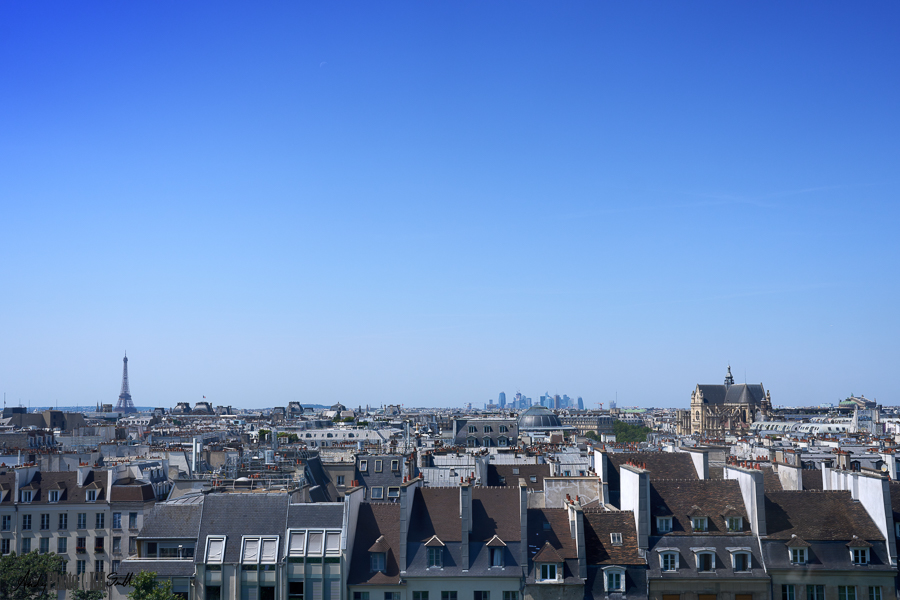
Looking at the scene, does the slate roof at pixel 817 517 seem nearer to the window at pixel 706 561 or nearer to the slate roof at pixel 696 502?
the slate roof at pixel 696 502

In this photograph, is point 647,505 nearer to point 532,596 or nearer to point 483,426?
point 532,596

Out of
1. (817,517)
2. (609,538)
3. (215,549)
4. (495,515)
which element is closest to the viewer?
(215,549)

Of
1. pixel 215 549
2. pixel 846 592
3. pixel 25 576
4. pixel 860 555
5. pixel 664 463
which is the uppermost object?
pixel 664 463

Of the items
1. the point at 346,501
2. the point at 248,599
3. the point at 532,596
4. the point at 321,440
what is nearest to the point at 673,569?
the point at 532,596

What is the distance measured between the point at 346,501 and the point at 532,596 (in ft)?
30.7

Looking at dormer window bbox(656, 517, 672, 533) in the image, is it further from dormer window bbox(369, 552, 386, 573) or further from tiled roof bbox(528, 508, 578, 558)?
dormer window bbox(369, 552, 386, 573)

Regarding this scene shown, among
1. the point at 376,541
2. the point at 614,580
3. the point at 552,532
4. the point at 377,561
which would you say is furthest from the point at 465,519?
the point at 614,580

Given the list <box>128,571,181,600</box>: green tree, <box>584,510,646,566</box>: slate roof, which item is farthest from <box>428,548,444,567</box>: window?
<box>128,571,181,600</box>: green tree

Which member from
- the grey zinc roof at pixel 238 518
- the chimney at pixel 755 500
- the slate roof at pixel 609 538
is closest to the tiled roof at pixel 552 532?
the slate roof at pixel 609 538

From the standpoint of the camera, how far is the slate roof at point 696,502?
40.9 m

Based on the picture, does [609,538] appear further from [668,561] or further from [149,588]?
[149,588]

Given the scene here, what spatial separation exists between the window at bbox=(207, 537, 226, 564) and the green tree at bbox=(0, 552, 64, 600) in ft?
49.2

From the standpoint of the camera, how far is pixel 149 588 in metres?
37.9

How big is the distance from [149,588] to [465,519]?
14238 mm
